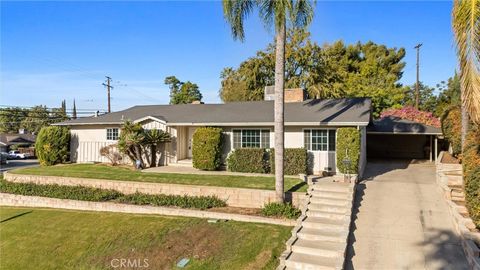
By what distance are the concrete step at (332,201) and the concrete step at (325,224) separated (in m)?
0.88

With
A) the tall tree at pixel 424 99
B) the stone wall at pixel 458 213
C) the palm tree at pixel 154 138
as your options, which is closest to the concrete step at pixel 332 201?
the stone wall at pixel 458 213

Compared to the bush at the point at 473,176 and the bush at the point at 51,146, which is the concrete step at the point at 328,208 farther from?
the bush at the point at 51,146

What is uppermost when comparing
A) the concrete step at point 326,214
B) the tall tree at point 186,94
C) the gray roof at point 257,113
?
the tall tree at point 186,94

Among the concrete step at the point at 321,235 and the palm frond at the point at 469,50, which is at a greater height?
the palm frond at the point at 469,50

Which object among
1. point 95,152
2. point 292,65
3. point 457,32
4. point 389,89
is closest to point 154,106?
point 95,152

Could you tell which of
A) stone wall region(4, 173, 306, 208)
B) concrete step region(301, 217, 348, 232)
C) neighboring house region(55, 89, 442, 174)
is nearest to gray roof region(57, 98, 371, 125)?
neighboring house region(55, 89, 442, 174)

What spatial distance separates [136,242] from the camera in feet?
33.1

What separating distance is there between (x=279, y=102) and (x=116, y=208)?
787 centimetres

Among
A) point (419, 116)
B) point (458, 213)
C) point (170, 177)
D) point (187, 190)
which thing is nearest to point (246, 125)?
point (170, 177)

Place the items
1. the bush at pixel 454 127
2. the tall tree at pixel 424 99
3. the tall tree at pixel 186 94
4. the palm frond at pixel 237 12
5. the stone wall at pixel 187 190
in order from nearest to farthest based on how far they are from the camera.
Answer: the palm frond at pixel 237 12 < the stone wall at pixel 187 190 < the bush at pixel 454 127 < the tall tree at pixel 424 99 < the tall tree at pixel 186 94

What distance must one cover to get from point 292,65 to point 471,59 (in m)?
30.2

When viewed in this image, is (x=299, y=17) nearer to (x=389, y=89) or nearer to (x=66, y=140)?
(x=66, y=140)

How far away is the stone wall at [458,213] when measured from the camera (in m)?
7.25

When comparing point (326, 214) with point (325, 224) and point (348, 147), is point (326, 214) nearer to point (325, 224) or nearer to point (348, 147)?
point (325, 224)
